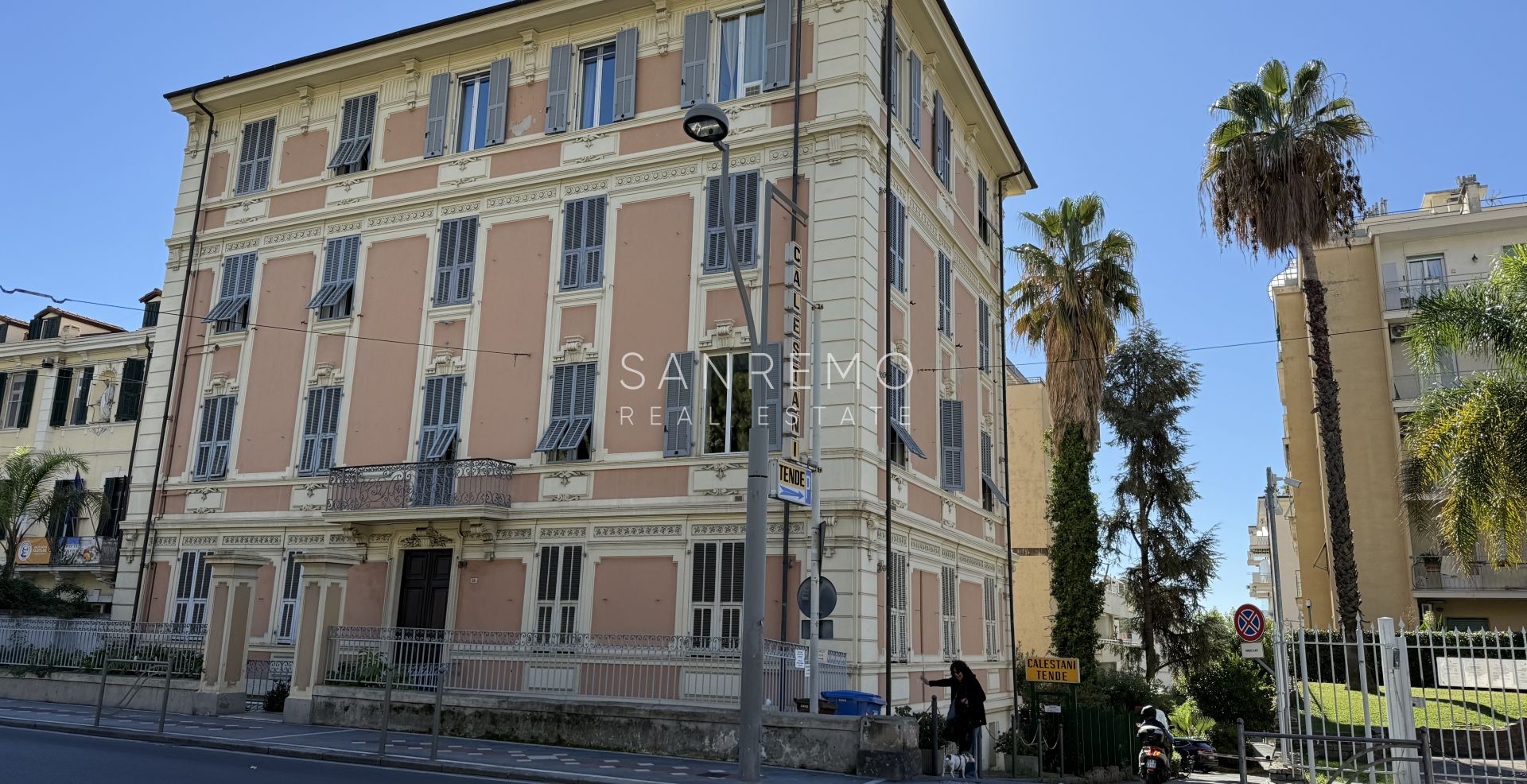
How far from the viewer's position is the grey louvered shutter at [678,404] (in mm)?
19000

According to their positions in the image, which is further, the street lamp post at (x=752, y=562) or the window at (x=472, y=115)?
the window at (x=472, y=115)

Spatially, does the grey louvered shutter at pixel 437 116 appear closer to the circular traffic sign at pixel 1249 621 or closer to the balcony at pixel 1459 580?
the circular traffic sign at pixel 1249 621

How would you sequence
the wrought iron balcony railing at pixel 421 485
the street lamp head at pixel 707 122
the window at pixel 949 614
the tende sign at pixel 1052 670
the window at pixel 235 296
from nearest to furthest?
the street lamp head at pixel 707 122
the tende sign at pixel 1052 670
the wrought iron balcony railing at pixel 421 485
the window at pixel 949 614
the window at pixel 235 296

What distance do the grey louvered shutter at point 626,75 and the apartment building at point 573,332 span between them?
63 millimetres

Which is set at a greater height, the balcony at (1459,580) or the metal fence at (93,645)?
the balcony at (1459,580)

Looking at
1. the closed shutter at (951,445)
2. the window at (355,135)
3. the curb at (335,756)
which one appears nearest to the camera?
the curb at (335,756)

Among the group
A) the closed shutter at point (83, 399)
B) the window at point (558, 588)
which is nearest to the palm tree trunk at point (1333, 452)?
the window at point (558, 588)

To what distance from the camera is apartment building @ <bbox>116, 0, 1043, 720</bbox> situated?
18.8 m

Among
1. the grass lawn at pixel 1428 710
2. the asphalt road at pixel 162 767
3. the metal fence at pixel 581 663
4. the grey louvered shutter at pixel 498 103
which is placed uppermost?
the grey louvered shutter at pixel 498 103

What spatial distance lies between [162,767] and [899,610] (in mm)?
11507

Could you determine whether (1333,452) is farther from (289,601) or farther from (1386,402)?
(289,601)

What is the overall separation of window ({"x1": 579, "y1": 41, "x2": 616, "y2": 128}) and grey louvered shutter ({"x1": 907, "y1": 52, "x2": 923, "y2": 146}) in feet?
19.3

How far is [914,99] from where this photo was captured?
22.3 m

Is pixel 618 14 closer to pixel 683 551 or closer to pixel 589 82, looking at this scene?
pixel 589 82
